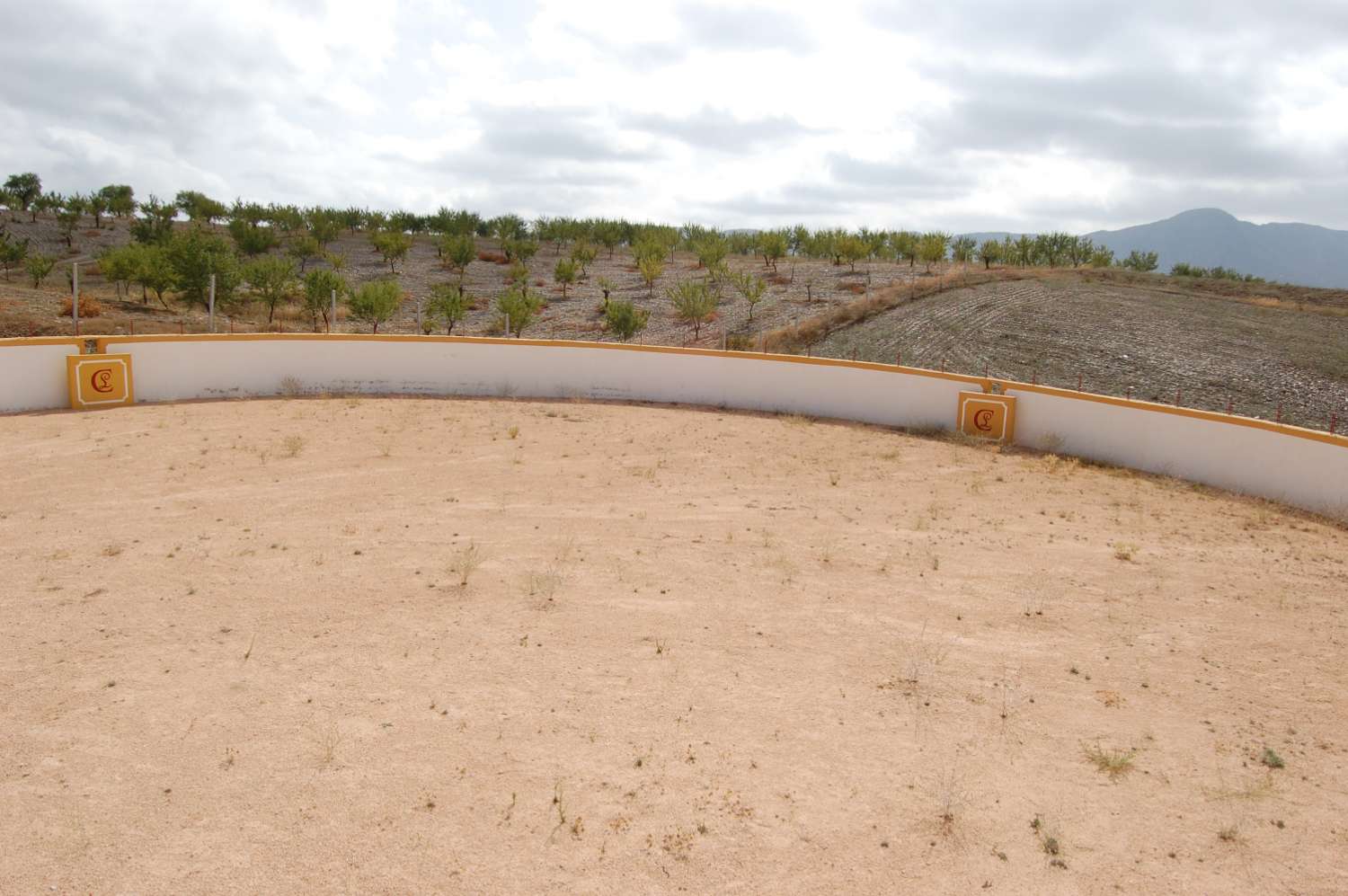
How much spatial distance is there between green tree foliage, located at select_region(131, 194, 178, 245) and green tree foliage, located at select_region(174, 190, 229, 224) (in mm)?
1138

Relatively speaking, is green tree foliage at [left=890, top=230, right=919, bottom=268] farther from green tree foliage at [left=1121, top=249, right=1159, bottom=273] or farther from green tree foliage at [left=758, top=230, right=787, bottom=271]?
green tree foliage at [left=1121, top=249, right=1159, bottom=273]

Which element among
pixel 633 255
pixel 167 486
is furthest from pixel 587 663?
pixel 633 255

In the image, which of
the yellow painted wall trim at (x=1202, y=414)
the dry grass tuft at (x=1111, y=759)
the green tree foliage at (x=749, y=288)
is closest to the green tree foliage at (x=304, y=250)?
the green tree foliage at (x=749, y=288)

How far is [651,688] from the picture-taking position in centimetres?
851

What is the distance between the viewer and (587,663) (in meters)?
8.99

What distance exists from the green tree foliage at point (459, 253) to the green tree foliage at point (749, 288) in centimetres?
1999

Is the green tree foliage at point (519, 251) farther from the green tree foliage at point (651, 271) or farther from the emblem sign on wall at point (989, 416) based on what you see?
the emblem sign on wall at point (989, 416)

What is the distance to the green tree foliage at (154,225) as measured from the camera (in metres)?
59.3

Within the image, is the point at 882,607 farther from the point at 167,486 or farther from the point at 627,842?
the point at 167,486

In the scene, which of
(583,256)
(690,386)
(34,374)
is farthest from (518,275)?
(34,374)

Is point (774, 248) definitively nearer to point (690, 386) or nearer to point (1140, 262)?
point (1140, 262)

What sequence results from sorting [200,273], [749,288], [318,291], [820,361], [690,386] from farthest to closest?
1. [749,288]
2. [318,291]
3. [200,273]
4. [690,386]
5. [820,361]

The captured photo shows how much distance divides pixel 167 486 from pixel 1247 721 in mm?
15812

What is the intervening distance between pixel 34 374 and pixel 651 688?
67.7 ft
